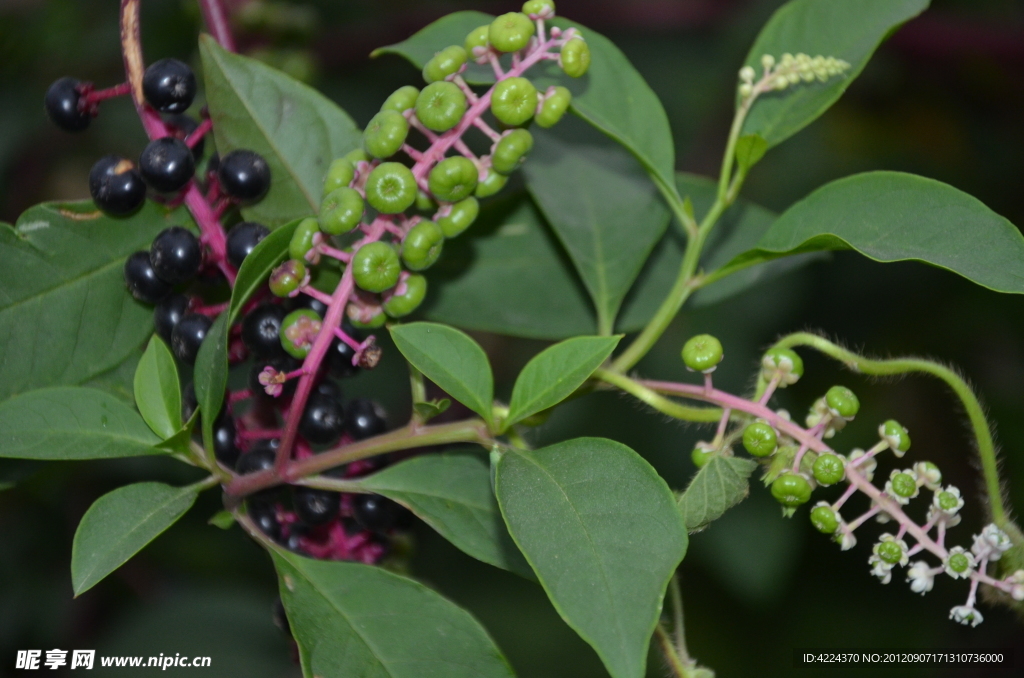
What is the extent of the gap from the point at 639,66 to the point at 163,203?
289 centimetres

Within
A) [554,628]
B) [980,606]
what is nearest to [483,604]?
[554,628]

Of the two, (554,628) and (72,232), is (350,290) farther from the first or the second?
(554,628)

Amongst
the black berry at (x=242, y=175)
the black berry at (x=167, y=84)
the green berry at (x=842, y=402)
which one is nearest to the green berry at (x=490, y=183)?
the black berry at (x=242, y=175)

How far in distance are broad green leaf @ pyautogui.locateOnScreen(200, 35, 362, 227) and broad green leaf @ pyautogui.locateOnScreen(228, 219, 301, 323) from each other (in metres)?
0.23

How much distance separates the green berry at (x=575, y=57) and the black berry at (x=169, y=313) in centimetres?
69

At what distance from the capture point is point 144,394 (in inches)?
53.2

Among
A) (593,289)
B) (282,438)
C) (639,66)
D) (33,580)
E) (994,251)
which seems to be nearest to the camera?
(994,251)

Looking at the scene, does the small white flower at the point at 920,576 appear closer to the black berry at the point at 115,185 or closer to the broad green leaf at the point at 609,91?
the broad green leaf at the point at 609,91

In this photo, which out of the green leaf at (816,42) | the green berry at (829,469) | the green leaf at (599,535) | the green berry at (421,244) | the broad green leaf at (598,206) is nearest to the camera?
the green leaf at (599,535)

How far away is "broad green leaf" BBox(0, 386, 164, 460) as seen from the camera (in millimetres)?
1267

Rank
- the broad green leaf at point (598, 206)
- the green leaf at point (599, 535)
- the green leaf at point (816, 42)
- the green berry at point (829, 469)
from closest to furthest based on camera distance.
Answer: the green leaf at point (599, 535) < the green berry at point (829, 469) < the green leaf at point (816, 42) < the broad green leaf at point (598, 206)

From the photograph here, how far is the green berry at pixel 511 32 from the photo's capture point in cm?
131

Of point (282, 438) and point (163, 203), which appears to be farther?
point (163, 203)

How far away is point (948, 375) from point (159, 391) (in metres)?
1.18
